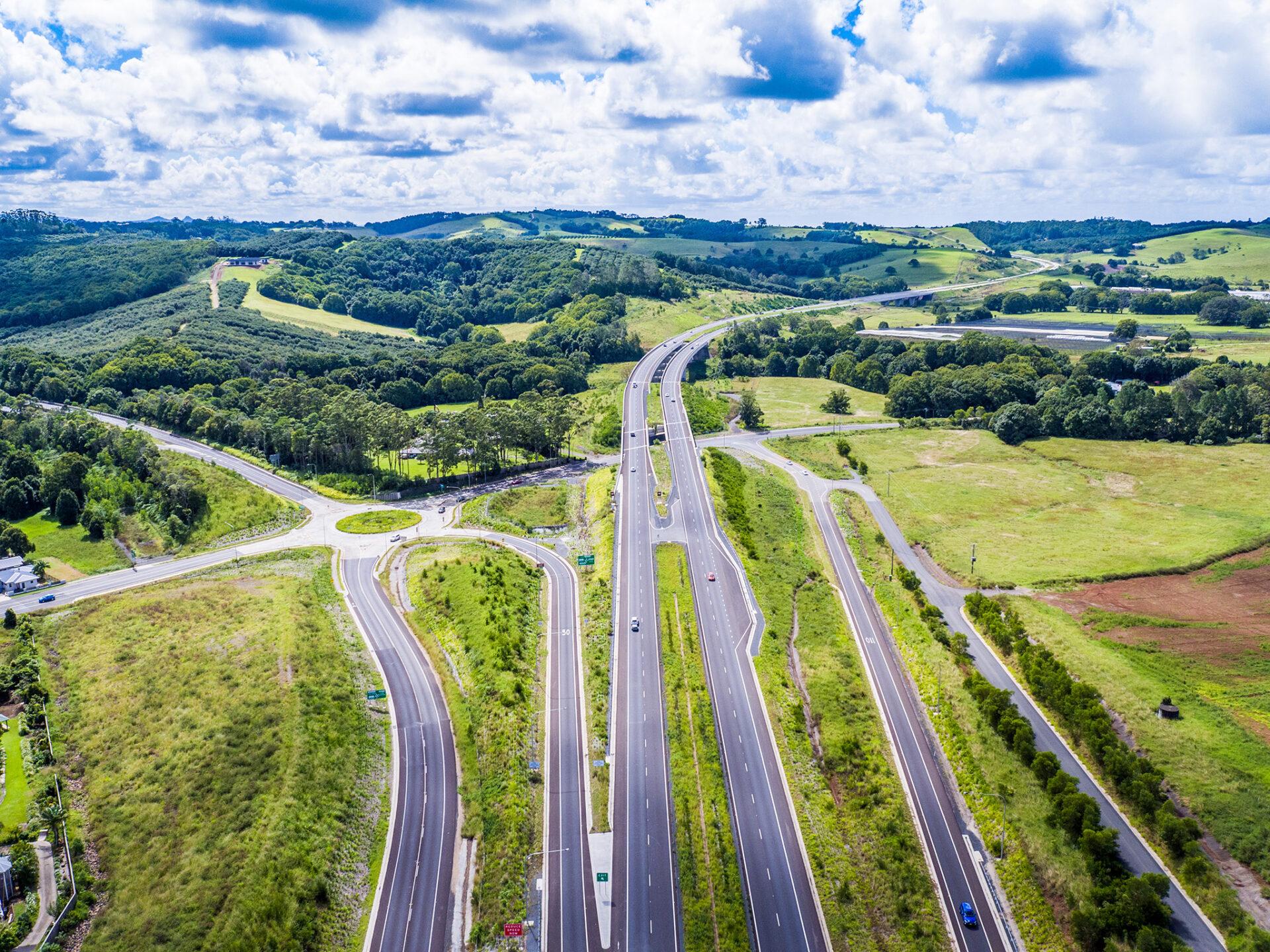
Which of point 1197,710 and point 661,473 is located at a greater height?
point 661,473

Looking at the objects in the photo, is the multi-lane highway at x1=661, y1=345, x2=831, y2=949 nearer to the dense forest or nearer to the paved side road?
the paved side road

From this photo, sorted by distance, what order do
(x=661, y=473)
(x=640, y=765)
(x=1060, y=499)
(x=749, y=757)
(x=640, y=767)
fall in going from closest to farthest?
(x=640, y=767) < (x=640, y=765) < (x=749, y=757) < (x=1060, y=499) < (x=661, y=473)

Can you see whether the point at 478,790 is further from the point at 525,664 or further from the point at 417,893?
the point at 525,664

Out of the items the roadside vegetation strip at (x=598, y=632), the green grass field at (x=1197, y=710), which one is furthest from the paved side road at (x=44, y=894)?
the green grass field at (x=1197, y=710)

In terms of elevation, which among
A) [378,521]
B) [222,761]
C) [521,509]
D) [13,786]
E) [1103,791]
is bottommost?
[13,786]

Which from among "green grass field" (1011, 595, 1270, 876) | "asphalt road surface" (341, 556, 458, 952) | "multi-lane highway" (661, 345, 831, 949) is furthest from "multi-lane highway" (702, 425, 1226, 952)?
"asphalt road surface" (341, 556, 458, 952)

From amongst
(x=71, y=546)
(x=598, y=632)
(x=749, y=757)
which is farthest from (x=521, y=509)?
(x=749, y=757)

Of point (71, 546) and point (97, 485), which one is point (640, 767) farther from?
point (97, 485)
